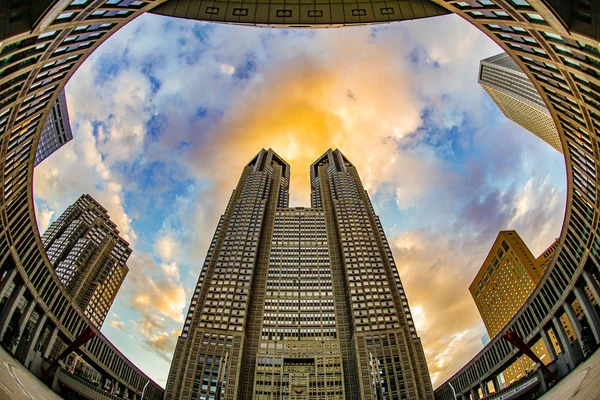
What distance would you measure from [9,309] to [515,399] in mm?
79613

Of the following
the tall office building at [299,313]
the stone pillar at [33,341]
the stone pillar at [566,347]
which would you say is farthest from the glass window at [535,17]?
the tall office building at [299,313]

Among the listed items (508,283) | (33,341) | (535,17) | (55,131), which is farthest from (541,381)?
(55,131)

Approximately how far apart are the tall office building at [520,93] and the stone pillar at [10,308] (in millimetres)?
183767

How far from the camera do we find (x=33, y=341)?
51.6 m

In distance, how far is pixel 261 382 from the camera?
311 ft

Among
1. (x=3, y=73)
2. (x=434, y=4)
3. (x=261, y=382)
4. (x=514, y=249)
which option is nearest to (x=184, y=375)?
(x=261, y=382)

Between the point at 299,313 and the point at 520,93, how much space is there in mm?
149290

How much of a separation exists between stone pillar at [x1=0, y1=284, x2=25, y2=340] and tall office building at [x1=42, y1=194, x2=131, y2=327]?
5123 inches

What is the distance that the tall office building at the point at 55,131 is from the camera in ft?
481

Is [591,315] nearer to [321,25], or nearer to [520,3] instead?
[520,3]

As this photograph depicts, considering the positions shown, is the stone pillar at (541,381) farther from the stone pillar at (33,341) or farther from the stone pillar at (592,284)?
the stone pillar at (33,341)

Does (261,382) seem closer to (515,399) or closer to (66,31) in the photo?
(515,399)

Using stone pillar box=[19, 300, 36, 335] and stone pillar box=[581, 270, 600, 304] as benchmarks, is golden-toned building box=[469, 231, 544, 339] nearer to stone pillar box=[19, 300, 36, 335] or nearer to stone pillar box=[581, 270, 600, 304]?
stone pillar box=[581, 270, 600, 304]

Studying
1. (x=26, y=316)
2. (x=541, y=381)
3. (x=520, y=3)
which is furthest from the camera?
(x=541, y=381)
